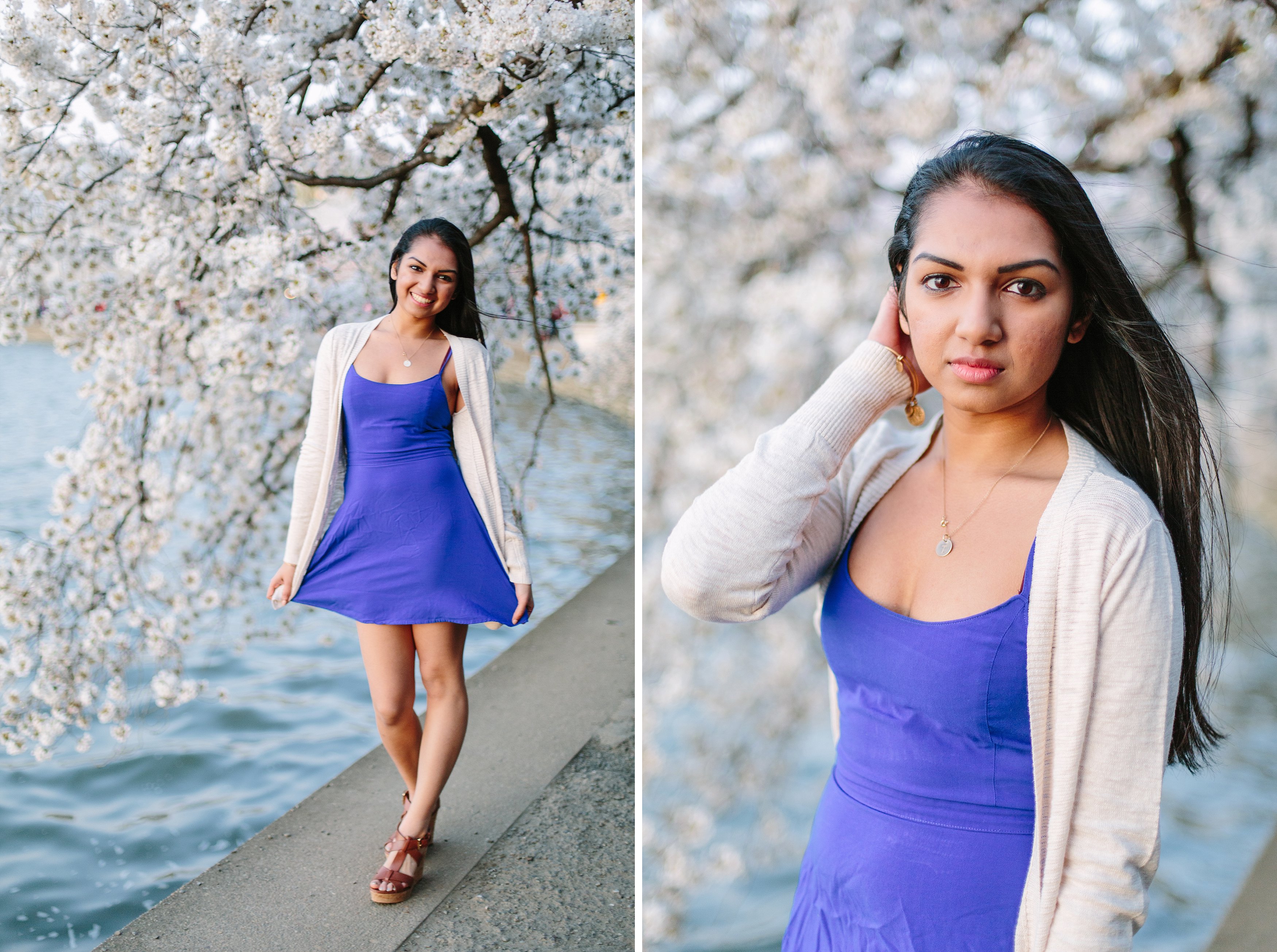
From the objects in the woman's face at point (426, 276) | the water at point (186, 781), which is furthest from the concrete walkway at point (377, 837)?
the woman's face at point (426, 276)

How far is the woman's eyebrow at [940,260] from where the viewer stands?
0.85 metres

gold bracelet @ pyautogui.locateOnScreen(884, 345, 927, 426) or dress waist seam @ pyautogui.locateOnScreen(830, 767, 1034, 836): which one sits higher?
gold bracelet @ pyautogui.locateOnScreen(884, 345, 927, 426)

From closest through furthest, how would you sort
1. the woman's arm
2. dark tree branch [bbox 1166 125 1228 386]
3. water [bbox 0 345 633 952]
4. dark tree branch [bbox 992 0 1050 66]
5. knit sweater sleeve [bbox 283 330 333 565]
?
the woman's arm
knit sweater sleeve [bbox 283 330 333 565]
dark tree branch [bbox 1166 125 1228 386]
dark tree branch [bbox 992 0 1050 66]
water [bbox 0 345 633 952]

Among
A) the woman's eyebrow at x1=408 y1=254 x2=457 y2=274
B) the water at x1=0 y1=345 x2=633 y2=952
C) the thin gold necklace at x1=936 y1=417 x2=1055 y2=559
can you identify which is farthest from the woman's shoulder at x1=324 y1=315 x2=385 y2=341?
the thin gold necklace at x1=936 y1=417 x2=1055 y2=559

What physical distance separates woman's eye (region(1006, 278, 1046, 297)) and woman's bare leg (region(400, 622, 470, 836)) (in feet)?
4.22

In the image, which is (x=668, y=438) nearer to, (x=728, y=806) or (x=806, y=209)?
(x=806, y=209)

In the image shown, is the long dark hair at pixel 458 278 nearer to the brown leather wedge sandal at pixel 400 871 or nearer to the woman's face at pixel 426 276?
the woman's face at pixel 426 276

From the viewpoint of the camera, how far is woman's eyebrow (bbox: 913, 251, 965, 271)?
854mm

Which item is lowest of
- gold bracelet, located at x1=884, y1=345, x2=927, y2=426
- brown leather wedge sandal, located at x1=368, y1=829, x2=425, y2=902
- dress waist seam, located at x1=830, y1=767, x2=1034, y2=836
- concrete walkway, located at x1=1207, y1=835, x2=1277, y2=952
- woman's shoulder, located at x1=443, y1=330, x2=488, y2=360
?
concrete walkway, located at x1=1207, y1=835, x2=1277, y2=952

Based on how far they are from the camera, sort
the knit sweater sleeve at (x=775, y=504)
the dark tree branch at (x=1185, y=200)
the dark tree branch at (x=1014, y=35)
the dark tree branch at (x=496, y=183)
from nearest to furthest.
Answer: the knit sweater sleeve at (x=775, y=504)
the dark tree branch at (x=1185, y=200)
the dark tree branch at (x=1014, y=35)
the dark tree branch at (x=496, y=183)

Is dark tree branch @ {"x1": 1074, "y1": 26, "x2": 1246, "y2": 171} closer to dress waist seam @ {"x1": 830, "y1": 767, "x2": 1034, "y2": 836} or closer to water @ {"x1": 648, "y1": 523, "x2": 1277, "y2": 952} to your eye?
water @ {"x1": 648, "y1": 523, "x2": 1277, "y2": 952}

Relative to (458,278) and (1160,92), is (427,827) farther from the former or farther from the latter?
(1160,92)

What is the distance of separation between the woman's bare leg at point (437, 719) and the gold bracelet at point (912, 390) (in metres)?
1.11

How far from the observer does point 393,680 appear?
1.84 metres
